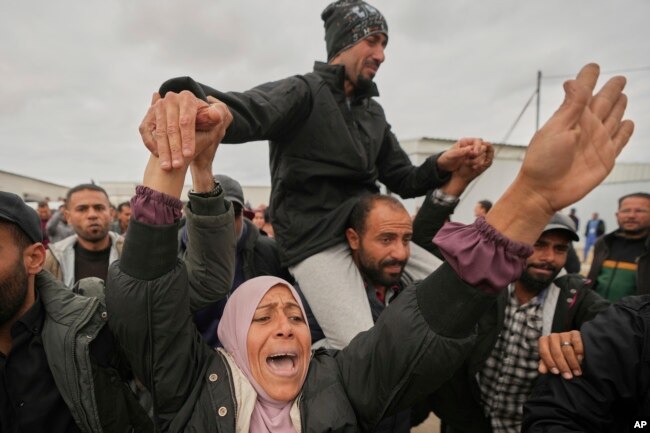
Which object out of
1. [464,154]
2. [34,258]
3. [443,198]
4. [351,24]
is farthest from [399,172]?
[34,258]

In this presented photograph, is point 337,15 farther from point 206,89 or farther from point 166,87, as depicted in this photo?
point 166,87

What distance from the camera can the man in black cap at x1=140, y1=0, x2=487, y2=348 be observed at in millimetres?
1955

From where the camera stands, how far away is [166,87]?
1.20 m

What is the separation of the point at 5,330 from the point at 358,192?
1754 millimetres

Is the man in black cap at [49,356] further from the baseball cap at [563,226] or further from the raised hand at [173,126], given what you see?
the baseball cap at [563,226]

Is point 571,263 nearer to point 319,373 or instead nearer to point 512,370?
point 512,370

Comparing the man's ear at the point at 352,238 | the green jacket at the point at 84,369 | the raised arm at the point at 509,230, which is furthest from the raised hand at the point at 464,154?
the green jacket at the point at 84,369

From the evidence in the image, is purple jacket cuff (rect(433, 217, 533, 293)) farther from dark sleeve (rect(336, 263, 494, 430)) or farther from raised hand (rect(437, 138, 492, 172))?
raised hand (rect(437, 138, 492, 172))

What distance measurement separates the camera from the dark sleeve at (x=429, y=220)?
2.55 meters

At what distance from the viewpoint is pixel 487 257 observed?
958mm

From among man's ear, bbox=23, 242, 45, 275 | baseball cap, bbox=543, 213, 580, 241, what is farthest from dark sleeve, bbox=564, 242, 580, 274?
man's ear, bbox=23, 242, 45, 275

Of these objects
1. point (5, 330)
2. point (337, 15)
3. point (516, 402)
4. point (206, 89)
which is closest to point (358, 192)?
point (337, 15)

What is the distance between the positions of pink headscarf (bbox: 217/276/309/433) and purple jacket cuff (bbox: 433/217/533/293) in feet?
2.67

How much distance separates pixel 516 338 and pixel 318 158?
62.3 inches
